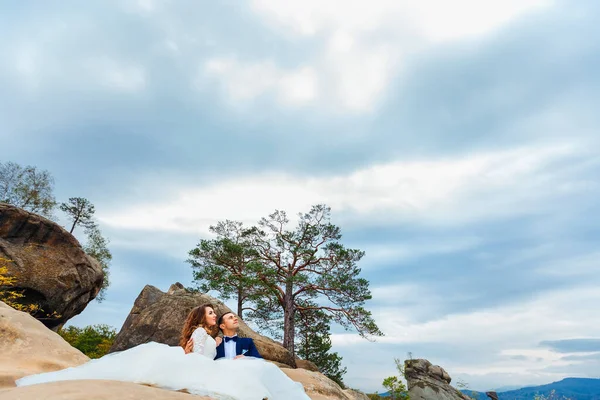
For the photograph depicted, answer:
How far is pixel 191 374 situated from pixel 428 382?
20840 millimetres

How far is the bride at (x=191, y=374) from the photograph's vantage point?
4.84m

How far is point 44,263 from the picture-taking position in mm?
20688

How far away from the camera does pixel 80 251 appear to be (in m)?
22.4

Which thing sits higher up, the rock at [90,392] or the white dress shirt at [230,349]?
the white dress shirt at [230,349]

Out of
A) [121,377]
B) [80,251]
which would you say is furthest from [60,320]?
[121,377]

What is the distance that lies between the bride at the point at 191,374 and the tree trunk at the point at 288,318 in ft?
60.1

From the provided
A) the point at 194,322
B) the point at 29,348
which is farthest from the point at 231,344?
the point at 29,348

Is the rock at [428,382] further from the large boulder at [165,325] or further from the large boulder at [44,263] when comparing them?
the large boulder at [44,263]

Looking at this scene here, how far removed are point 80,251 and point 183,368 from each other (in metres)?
20.2

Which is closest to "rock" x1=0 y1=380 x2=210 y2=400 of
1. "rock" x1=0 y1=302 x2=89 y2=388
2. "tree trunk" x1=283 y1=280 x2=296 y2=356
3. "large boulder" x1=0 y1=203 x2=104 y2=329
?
"rock" x1=0 y1=302 x2=89 y2=388

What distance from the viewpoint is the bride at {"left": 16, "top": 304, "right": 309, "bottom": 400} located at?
484 cm

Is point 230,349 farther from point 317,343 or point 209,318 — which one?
point 317,343

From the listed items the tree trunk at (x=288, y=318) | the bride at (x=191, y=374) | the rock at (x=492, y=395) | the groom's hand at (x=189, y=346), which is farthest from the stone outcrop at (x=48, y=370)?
the rock at (x=492, y=395)

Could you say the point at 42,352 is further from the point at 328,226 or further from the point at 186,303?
the point at 328,226
